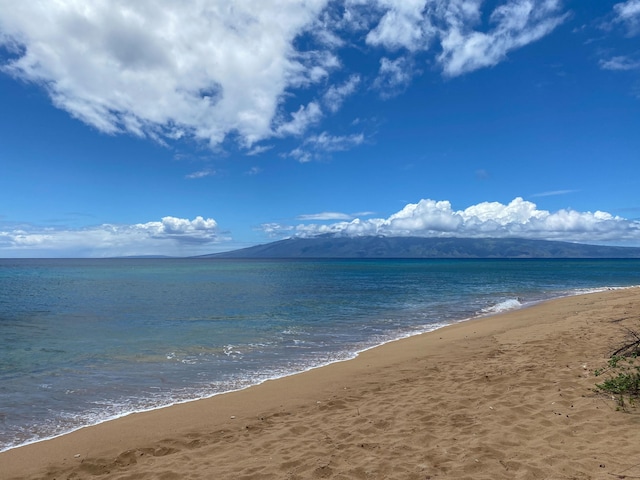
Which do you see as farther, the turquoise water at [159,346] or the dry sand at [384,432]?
the turquoise water at [159,346]

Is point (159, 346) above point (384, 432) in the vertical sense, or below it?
below

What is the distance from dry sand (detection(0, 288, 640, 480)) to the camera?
5959 millimetres

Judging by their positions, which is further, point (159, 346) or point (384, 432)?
point (159, 346)

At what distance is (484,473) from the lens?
5629mm

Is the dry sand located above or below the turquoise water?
above

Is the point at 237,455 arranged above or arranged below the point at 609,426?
below

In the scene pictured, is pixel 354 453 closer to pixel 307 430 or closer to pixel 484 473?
pixel 307 430

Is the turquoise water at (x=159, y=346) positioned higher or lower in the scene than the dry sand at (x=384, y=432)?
lower

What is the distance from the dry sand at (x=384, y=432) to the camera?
5959 mm

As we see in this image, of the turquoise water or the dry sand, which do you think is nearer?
the dry sand

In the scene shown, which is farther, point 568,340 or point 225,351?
point 225,351

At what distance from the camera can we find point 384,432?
287 inches

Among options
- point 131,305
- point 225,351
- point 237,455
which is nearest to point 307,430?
point 237,455

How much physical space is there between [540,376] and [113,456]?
31.8 ft
